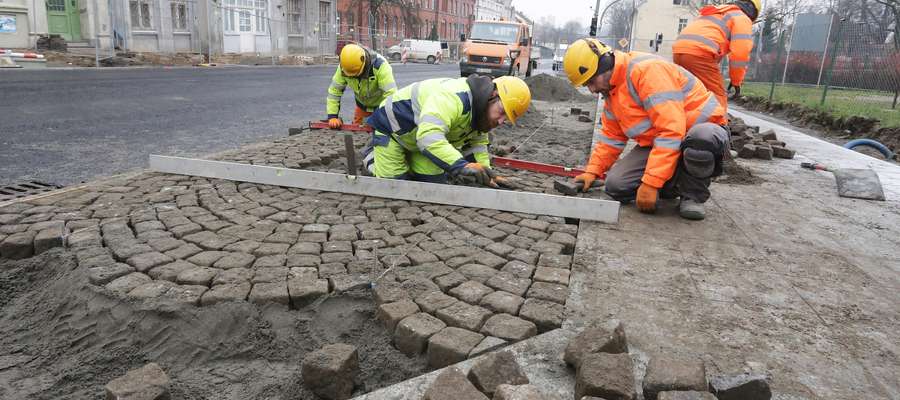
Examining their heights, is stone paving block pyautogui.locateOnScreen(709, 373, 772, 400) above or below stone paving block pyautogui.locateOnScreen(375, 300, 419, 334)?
above

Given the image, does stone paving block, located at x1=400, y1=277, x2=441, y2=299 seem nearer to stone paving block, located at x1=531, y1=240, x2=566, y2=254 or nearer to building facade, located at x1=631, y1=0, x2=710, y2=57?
stone paving block, located at x1=531, y1=240, x2=566, y2=254

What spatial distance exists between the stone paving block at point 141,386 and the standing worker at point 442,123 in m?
2.39

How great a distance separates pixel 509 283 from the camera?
9.70ft

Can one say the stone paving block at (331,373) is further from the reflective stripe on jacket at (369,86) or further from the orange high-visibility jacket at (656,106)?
the reflective stripe on jacket at (369,86)

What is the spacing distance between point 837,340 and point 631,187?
7.00 ft

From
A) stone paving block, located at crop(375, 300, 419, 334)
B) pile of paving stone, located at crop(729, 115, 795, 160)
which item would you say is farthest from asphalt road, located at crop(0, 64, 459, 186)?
pile of paving stone, located at crop(729, 115, 795, 160)

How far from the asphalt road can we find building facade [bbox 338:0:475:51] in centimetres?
2955

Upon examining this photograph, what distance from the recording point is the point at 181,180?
471cm

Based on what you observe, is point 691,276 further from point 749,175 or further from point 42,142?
point 42,142

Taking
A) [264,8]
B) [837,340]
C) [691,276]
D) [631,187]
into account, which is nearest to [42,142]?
[631,187]

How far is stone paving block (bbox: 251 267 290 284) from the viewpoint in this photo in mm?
2928

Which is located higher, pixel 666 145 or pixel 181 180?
pixel 666 145

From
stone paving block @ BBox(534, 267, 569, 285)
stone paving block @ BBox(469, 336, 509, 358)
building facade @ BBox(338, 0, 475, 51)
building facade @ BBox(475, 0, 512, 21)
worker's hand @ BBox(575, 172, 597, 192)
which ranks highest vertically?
building facade @ BBox(475, 0, 512, 21)

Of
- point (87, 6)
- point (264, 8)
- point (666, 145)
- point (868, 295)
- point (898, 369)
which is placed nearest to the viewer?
point (898, 369)
